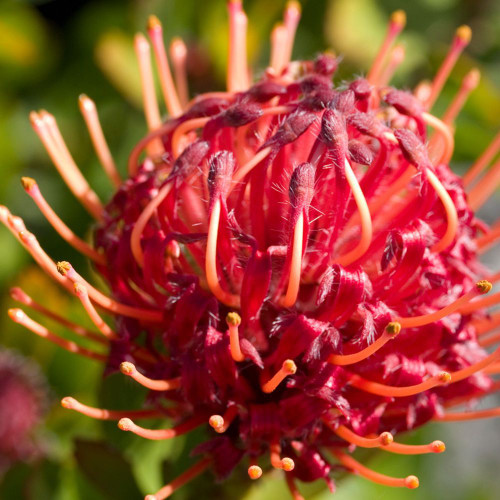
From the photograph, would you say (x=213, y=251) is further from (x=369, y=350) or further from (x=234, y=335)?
(x=369, y=350)

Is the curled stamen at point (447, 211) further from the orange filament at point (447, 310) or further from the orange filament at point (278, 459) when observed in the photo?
the orange filament at point (278, 459)

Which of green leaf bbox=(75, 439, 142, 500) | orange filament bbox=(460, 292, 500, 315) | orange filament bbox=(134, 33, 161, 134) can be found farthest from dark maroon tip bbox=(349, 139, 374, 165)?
green leaf bbox=(75, 439, 142, 500)

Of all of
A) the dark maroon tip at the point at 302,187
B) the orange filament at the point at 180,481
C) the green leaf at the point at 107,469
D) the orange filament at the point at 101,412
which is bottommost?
the green leaf at the point at 107,469

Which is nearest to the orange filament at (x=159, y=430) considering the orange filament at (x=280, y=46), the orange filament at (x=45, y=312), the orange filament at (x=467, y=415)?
the orange filament at (x=45, y=312)

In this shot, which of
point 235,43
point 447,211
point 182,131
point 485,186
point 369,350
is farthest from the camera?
point 235,43

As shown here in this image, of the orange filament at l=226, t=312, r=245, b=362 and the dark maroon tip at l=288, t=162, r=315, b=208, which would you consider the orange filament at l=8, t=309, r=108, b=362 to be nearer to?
the orange filament at l=226, t=312, r=245, b=362

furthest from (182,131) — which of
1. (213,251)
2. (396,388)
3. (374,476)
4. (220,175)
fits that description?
(374,476)

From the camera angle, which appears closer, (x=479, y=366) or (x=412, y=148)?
(x=479, y=366)
